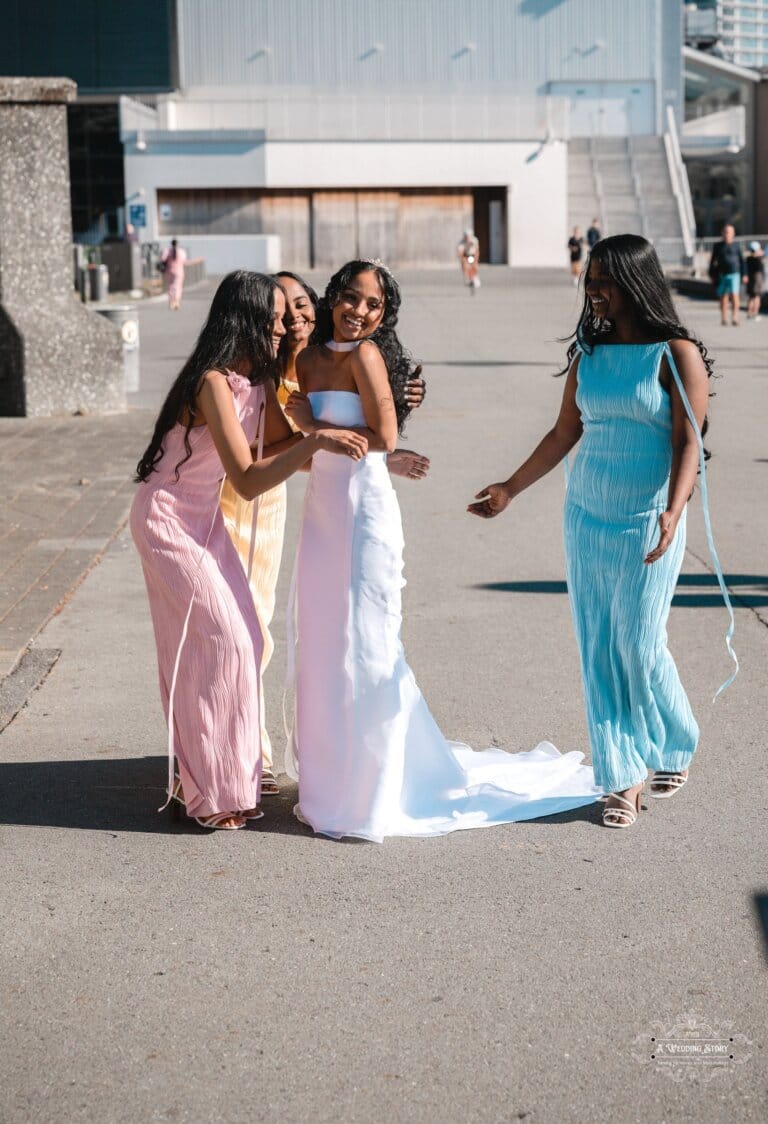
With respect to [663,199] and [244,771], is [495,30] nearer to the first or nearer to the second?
[663,199]

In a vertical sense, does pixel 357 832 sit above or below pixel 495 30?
below

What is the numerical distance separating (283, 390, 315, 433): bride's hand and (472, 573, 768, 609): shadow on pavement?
12.1 feet

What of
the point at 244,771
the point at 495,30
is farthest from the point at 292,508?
the point at 495,30

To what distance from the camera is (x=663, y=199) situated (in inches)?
2530

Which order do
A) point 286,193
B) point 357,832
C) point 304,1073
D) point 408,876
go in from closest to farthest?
point 304,1073 < point 408,876 < point 357,832 < point 286,193

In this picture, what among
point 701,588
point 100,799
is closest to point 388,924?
point 100,799

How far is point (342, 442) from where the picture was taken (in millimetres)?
4664

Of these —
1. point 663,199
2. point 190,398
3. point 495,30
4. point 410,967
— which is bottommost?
point 410,967

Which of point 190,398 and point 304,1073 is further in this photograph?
point 190,398

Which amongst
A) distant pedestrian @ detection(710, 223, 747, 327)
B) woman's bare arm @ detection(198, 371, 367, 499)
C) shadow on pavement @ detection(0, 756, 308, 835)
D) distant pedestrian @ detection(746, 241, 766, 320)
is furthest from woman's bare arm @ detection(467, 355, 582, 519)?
distant pedestrian @ detection(746, 241, 766, 320)

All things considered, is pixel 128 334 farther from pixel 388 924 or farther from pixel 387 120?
pixel 387 120

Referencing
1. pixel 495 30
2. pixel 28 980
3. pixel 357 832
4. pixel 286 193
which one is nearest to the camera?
pixel 28 980

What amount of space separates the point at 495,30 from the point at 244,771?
67.3m

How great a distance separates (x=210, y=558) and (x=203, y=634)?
0.75 ft
